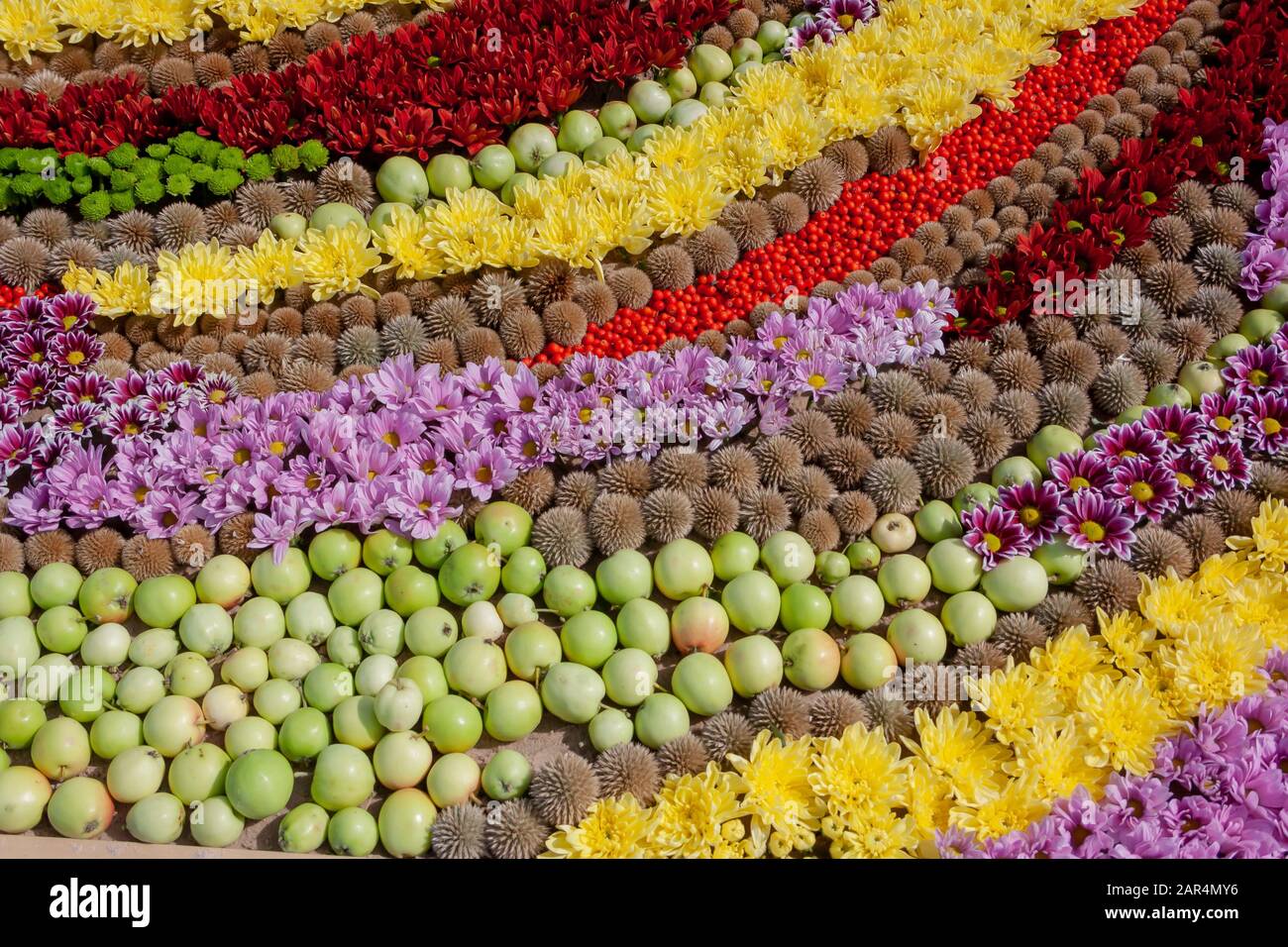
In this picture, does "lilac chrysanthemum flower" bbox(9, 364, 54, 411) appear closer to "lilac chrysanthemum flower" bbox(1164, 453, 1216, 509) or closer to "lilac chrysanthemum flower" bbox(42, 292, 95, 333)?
"lilac chrysanthemum flower" bbox(42, 292, 95, 333)

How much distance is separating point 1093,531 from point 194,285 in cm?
266

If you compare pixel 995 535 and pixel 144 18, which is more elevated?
pixel 144 18

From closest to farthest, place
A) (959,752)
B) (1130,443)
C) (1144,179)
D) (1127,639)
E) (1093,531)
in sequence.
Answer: (959,752) → (1127,639) → (1093,531) → (1130,443) → (1144,179)

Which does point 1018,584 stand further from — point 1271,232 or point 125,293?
point 125,293

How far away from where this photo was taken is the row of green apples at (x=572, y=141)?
295 centimetres

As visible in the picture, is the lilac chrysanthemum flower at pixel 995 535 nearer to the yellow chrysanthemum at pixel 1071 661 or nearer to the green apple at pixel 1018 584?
the green apple at pixel 1018 584

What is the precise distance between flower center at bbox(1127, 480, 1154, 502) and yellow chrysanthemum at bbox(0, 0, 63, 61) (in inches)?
154

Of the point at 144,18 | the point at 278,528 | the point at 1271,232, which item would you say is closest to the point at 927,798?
the point at 278,528

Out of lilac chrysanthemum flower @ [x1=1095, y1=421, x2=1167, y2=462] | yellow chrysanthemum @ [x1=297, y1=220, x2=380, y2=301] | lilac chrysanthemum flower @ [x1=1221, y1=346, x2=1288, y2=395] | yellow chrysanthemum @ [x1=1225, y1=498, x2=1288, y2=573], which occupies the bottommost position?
yellow chrysanthemum @ [x1=1225, y1=498, x2=1288, y2=573]

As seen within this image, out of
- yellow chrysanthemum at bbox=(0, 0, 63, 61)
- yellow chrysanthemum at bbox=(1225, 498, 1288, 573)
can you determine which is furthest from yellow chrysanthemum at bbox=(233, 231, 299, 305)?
yellow chrysanthemum at bbox=(1225, 498, 1288, 573)

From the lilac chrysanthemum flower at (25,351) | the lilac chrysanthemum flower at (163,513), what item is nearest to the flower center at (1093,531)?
the lilac chrysanthemum flower at (163,513)

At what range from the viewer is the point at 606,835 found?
1.98m

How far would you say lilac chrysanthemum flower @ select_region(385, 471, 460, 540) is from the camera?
2.36 metres

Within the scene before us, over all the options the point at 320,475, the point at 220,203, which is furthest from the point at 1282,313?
the point at 220,203
